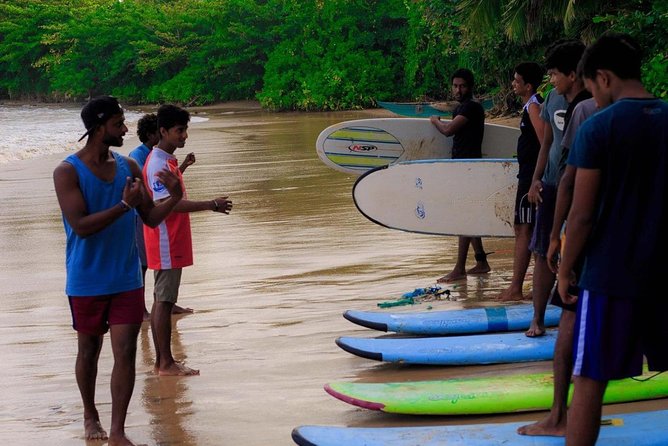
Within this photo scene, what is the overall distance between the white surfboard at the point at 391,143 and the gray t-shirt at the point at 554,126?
338cm

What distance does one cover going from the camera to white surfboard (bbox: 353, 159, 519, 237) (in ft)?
25.1

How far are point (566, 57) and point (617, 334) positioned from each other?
71.9 inches

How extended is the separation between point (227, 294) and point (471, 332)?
2424 millimetres

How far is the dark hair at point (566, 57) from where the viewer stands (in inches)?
188

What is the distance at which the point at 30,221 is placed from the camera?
1226cm

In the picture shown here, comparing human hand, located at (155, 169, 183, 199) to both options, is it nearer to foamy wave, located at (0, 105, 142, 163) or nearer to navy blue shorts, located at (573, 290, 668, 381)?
navy blue shorts, located at (573, 290, 668, 381)

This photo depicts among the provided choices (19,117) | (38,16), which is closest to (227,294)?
(19,117)

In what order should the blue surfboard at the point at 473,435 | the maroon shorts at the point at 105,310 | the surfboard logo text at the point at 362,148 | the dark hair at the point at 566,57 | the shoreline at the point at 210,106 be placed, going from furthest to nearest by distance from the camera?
the shoreline at the point at 210,106
the surfboard logo text at the point at 362,148
the dark hair at the point at 566,57
the maroon shorts at the point at 105,310
the blue surfboard at the point at 473,435

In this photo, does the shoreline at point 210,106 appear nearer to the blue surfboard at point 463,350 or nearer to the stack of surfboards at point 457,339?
the stack of surfboards at point 457,339

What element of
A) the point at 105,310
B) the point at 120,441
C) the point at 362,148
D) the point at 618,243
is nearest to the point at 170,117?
the point at 105,310

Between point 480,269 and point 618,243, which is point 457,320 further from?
point 618,243

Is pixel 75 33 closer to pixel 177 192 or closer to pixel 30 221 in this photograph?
pixel 30 221

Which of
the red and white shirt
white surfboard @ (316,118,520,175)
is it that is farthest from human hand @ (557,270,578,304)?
white surfboard @ (316,118,520,175)

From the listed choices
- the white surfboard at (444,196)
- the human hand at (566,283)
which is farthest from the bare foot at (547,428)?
the white surfboard at (444,196)
